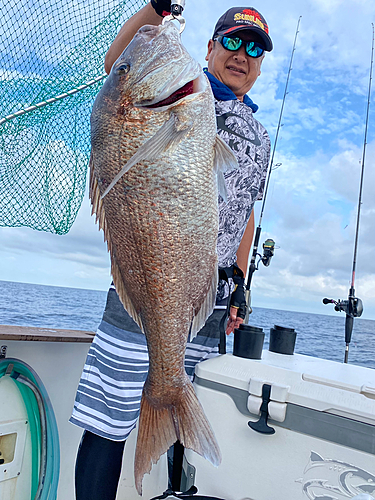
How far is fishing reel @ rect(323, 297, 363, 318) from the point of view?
149 inches

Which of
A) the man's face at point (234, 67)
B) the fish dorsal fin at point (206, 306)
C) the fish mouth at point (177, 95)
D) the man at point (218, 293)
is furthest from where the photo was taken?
the man's face at point (234, 67)

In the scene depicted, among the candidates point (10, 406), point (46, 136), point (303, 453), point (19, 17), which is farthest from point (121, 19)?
point (303, 453)

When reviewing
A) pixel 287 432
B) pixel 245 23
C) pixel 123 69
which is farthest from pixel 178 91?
pixel 287 432

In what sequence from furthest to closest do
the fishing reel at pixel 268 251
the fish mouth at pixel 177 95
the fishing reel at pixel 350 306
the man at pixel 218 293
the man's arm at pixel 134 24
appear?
the fishing reel at pixel 268 251, the fishing reel at pixel 350 306, the man at pixel 218 293, the man's arm at pixel 134 24, the fish mouth at pixel 177 95

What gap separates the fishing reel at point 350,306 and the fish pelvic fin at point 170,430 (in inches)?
110

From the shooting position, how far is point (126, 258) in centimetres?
127

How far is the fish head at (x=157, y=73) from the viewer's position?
3.99ft

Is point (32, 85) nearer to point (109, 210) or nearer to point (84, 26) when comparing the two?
point (84, 26)

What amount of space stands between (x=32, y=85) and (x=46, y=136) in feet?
1.00

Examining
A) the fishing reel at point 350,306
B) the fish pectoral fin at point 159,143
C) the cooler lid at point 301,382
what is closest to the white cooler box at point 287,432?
the cooler lid at point 301,382

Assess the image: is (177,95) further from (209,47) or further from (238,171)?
(209,47)

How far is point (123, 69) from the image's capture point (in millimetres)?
1272

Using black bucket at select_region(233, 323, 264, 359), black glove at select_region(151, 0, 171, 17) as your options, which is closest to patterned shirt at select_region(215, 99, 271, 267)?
black bucket at select_region(233, 323, 264, 359)

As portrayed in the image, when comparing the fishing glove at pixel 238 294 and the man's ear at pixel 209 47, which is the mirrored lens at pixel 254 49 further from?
the fishing glove at pixel 238 294
